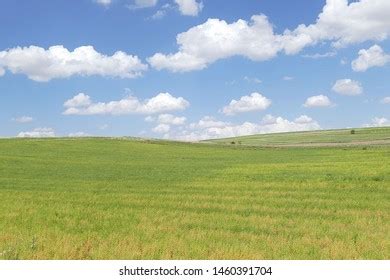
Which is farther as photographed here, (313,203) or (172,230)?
(313,203)

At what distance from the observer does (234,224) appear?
761 inches

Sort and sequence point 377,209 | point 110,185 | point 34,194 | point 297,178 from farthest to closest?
point 297,178 < point 110,185 < point 34,194 < point 377,209

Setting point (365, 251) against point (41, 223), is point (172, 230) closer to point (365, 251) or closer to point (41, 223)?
point (41, 223)

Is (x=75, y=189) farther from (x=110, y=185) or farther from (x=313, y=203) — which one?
(x=313, y=203)

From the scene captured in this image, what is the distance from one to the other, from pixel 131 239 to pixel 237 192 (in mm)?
15656

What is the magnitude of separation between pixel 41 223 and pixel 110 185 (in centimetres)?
1669

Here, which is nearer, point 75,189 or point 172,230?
point 172,230

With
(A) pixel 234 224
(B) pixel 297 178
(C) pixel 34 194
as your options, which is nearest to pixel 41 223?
(A) pixel 234 224

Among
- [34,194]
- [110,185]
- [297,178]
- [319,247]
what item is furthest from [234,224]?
[297,178]

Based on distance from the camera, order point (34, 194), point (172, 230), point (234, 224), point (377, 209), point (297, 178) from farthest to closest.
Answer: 1. point (297, 178)
2. point (34, 194)
3. point (377, 209)
4. point (234, 224)
5. point (172, 230)

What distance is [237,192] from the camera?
3089 cm
